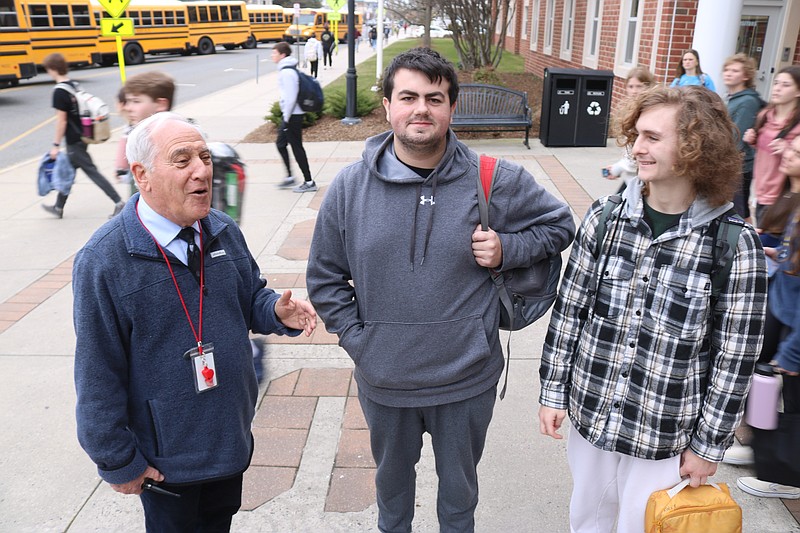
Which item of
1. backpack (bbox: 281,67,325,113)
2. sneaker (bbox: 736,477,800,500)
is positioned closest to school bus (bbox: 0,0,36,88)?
backpack (bbox: 281,67,325,113)

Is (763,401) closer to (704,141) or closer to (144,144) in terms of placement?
(704,141)

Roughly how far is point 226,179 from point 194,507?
1965 millimetres

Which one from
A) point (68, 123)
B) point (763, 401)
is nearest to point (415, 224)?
point (763, 401)

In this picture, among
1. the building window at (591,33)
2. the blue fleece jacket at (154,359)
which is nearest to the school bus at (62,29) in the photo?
the building window at (591,33)

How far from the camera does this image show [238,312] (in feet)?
7.13

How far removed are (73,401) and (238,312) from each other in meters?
2.22

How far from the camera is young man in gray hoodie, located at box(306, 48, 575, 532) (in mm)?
2104

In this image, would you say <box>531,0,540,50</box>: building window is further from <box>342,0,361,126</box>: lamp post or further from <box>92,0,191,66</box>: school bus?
<box>92,0,191,66</box>: school bus

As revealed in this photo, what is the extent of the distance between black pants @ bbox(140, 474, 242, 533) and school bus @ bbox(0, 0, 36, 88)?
19478 millimetres

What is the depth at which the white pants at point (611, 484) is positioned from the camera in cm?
211

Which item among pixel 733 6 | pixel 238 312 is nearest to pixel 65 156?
pixel 238 312

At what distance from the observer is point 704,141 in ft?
6.10

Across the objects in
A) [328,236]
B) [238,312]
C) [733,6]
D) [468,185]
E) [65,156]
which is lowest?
[65,156]

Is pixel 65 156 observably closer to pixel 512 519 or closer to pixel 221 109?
pixel 512 519
